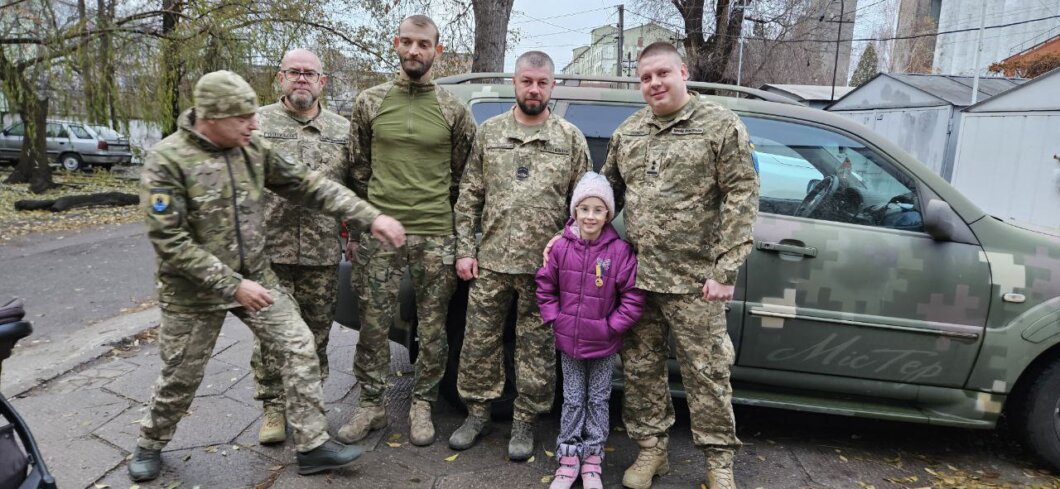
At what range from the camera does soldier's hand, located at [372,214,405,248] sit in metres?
2.88

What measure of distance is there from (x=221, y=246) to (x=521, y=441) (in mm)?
1601

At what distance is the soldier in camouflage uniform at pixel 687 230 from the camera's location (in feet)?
9.02

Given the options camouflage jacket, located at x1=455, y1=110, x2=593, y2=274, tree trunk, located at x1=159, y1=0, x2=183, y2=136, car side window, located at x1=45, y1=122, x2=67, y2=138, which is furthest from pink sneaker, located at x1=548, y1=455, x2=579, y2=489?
car side window, located at x1=45, y1=122, x2=67, y2=138

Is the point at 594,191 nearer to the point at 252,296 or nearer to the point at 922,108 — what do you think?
the point at 252,296

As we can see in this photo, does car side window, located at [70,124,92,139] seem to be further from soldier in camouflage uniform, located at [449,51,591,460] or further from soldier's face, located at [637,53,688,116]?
soldier's face, located at [637,53,688,116]

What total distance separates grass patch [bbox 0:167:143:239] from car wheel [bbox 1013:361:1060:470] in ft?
36.3

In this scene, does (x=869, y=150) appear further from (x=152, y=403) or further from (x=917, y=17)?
(x=917, y=17)

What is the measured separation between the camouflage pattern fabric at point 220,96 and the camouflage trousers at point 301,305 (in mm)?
890

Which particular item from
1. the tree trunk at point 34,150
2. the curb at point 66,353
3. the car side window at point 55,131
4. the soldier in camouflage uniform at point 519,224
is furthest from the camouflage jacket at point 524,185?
the car side window at point 55,131

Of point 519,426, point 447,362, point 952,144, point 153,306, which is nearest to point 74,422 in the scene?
point 447,362

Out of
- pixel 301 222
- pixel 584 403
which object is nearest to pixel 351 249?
pixel 301 222

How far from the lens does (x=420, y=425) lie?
3436mm

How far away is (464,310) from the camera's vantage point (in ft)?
11.9

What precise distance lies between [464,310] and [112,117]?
12.0m
